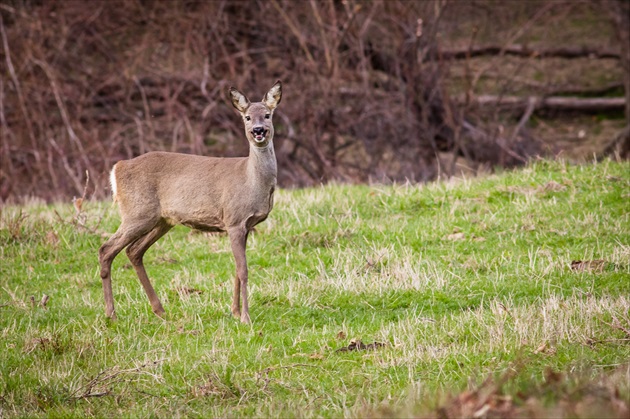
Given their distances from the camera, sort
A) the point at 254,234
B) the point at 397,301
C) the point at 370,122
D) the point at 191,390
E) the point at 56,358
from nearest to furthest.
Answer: the point at 191,390, the point at 56,358, the point at 397,301, the point at 254,234, the point at 370,122

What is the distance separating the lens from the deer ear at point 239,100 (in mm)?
7620

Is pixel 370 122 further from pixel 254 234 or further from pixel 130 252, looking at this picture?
pixel 130 252

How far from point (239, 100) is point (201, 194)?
0.85 meters

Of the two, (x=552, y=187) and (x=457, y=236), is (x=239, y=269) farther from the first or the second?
(x=552, y=187)

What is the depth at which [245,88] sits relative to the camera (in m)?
18.9

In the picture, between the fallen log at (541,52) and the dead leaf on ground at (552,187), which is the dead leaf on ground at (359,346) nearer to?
the dead leaf on ground at (552,187)

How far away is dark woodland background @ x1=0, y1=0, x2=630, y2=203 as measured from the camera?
18.2 meters

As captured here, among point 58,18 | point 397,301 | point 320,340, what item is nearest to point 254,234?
point 397,301

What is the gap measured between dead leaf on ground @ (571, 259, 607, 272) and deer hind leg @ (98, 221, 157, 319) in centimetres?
382

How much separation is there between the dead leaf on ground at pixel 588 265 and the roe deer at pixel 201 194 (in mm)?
2863

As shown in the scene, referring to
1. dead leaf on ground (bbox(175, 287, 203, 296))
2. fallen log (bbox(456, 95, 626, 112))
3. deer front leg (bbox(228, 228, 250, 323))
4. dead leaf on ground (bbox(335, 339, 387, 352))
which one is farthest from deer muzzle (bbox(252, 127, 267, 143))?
fallen log (bbox(456, 95, 626, 112))

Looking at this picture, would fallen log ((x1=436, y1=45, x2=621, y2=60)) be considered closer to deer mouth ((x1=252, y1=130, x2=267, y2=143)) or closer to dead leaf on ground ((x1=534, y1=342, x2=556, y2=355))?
deer mouth ((x1=252, y1=130, x2=267, y2=143))

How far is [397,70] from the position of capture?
18.6m

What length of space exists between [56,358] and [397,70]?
1317 centimetres
